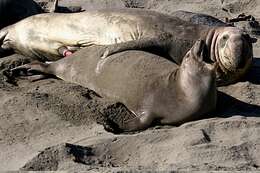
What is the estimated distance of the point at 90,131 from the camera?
4.88 metres

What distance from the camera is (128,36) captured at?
6410 mm

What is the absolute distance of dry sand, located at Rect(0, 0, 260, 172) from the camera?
4109 millimetres

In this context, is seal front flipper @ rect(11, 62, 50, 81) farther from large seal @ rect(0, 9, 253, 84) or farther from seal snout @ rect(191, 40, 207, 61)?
seal snout @ rect(191, 40, 207, 61)

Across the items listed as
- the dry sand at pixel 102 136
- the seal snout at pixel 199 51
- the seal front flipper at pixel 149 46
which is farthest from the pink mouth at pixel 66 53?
the seal snout at pixel 199 51

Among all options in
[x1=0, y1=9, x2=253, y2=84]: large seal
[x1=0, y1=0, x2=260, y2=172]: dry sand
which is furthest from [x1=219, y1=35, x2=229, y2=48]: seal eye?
[x1=0, y1=0, x2=260, y2=172]: dry sand

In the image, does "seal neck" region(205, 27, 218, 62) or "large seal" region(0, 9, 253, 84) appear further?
"seal neck" region(205, 27, 218, 62)

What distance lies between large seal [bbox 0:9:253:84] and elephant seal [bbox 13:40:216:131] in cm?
38

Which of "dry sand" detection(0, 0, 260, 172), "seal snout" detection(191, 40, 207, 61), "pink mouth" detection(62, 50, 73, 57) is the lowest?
"pink mouth" detection(62, 50, 73, 57)

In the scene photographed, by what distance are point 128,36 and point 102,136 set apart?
1884 millimetres

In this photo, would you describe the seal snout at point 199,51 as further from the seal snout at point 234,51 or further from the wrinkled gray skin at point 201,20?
the wrinkled gray skin at point 201,20

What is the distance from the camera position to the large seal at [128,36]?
6.07 metres

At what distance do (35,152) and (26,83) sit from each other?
67.8 inches

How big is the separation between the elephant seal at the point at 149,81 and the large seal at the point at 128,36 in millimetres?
378

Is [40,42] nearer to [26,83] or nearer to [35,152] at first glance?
[26,83]
